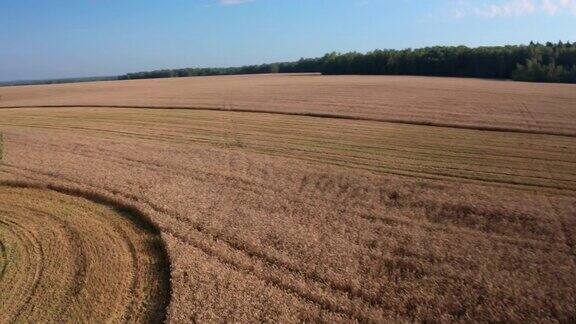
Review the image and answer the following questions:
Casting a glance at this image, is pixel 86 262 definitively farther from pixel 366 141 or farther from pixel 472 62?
pixel 472 62

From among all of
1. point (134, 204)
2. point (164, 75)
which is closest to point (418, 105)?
point (134, 204)

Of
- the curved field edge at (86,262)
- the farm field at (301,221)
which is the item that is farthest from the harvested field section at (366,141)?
the curved field edge at (86,262)

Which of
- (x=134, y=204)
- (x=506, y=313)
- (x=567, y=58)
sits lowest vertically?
(x=506, y=313)

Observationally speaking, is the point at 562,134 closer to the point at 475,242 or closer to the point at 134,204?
the point at 475,242

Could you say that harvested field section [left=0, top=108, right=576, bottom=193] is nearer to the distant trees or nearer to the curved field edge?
the curved field edge

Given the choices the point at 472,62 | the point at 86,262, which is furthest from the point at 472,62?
the point at 86,262
